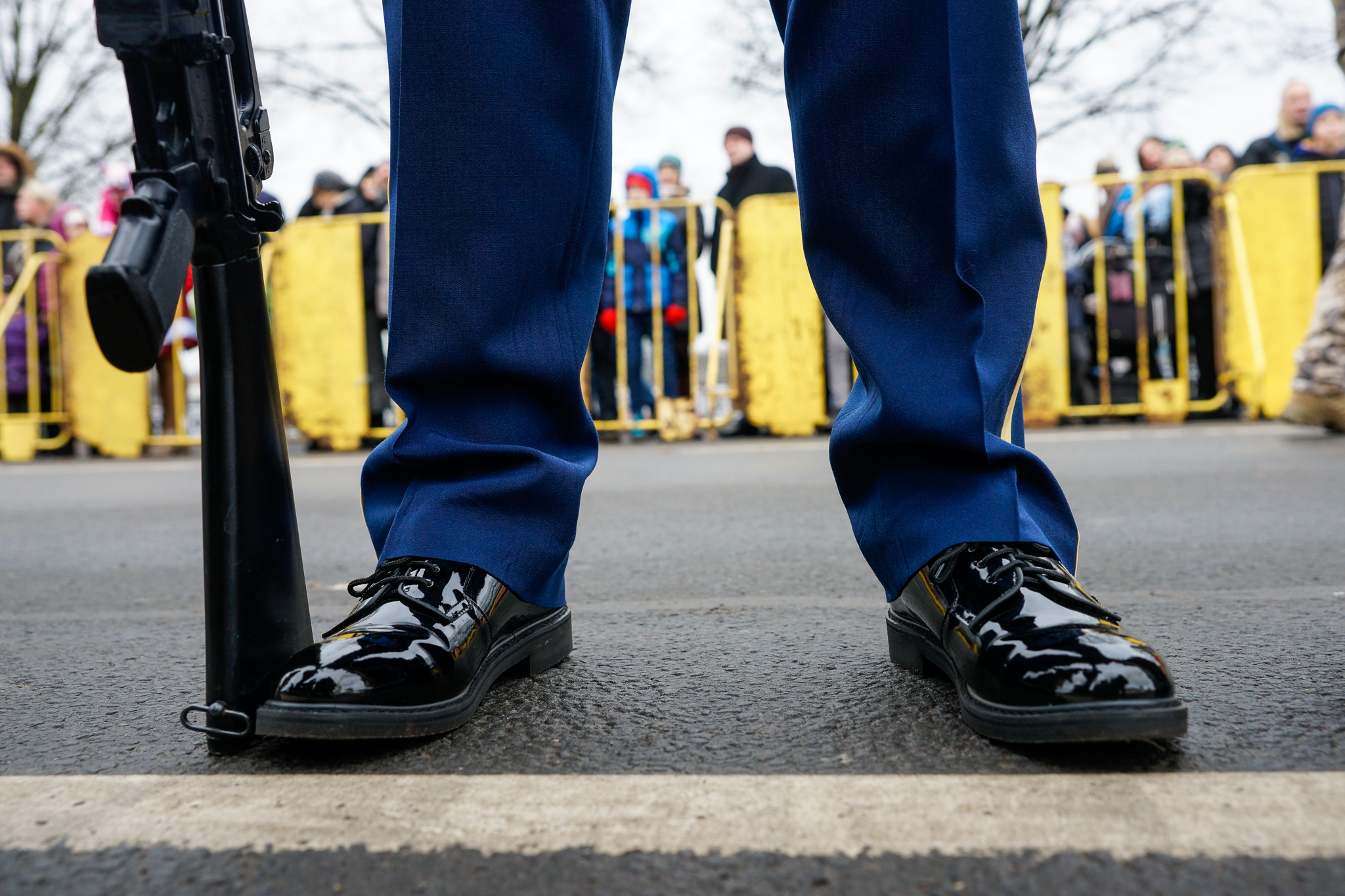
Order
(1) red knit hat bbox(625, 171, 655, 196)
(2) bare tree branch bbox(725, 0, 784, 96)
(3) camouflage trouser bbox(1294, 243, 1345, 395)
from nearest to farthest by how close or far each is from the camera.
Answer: (3) camouflage trouser bbox(1294, 243, 1345, 395) → (1) red knit hat bbox(625, 171, 655, 196) → (2) bare tree branch bbox(725, 0, 784, 96)

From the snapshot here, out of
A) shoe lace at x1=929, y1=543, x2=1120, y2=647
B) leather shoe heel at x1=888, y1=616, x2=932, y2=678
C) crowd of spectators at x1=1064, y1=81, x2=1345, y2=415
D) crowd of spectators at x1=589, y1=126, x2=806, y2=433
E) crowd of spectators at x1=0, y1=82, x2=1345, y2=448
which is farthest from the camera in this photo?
crowd of spectators at x1=589, y1=126, x2=806, y2=433

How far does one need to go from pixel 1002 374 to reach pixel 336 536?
77.4 inches

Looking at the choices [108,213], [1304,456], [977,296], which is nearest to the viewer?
[977,296]

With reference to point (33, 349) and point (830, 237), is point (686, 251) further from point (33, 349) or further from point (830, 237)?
point (830, 237)

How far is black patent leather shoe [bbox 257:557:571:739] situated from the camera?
959mm

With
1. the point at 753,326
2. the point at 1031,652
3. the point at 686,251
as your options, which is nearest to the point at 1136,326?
the point at 753,326

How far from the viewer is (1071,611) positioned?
3.33ft

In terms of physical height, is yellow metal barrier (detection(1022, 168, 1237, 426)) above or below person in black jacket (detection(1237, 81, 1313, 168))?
below

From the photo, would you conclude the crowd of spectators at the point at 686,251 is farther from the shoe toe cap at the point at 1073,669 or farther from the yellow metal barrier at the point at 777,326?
the shoe toe cap at the point at 1073,669

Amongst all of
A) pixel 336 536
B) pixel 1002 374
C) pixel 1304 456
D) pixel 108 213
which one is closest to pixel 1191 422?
pixel 1304 456

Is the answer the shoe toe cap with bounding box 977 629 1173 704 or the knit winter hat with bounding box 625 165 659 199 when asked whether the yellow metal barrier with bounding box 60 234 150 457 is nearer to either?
the knit winter hat with bounding box 625 165 659 199

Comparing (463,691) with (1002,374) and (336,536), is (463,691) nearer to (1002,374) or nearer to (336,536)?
(1002,374)

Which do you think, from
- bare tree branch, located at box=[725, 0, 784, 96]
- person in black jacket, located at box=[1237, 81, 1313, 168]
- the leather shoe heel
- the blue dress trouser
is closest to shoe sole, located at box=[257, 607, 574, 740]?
the blue dress trouser

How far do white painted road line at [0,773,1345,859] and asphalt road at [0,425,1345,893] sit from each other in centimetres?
2
